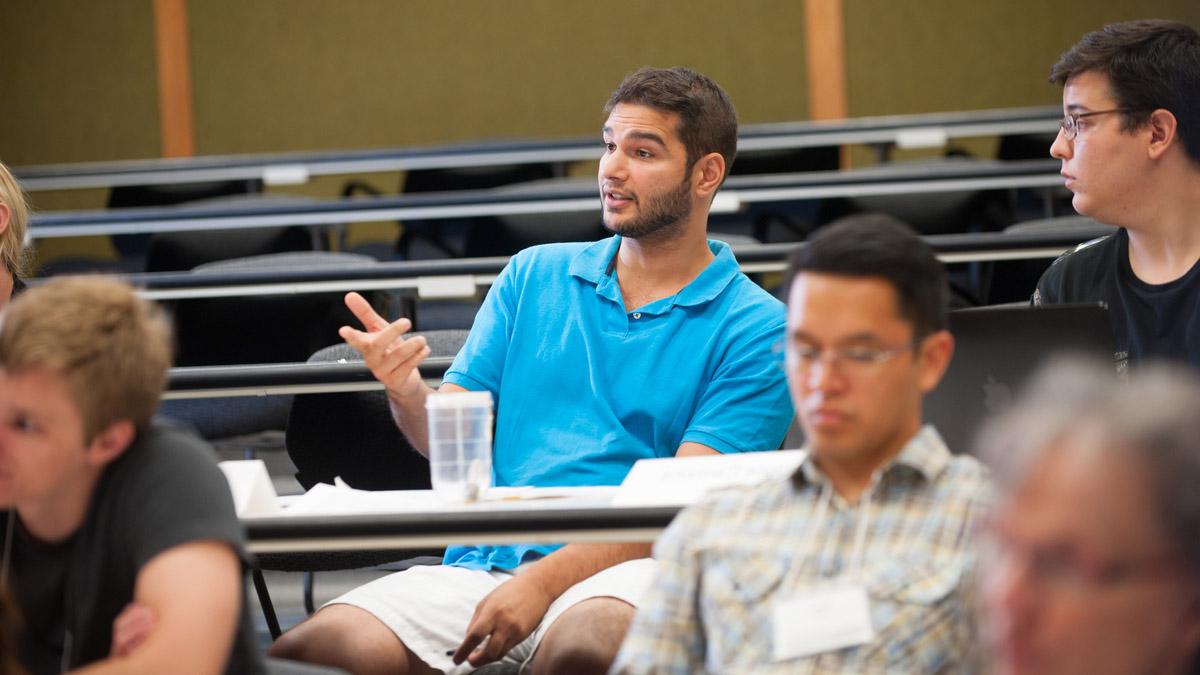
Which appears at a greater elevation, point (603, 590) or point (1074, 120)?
point (1074, 120)

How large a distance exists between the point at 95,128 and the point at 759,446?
6.57 metres

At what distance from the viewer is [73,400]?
1.48 m

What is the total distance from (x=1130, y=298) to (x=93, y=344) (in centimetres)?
156

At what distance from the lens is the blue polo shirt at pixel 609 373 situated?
2285 millimetres

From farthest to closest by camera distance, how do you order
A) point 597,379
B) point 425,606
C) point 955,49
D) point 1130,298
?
1. point 955,49
2. point 597,379
3. point 1130,298
4. point 425,606

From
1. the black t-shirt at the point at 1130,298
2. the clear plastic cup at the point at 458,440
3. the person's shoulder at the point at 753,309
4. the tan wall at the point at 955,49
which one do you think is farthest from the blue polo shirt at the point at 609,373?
the tan wall at the point at 955,49

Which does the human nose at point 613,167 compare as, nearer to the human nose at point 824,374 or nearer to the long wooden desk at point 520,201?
the human nose at point 824,374

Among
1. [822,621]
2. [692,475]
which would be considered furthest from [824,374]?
[692,475]

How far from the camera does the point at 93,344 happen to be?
1488 millimetres

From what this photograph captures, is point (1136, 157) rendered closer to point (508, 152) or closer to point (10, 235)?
point (10, 235)

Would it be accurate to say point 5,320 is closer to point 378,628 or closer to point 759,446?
point 378,628

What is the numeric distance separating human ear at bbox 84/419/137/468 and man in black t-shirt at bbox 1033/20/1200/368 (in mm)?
1473

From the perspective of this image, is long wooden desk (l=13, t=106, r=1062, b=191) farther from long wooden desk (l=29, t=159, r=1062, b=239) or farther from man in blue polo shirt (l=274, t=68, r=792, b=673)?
man in blue polo shirt (l=274, t=68, r=792, b=673)

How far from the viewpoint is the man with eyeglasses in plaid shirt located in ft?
4.57
